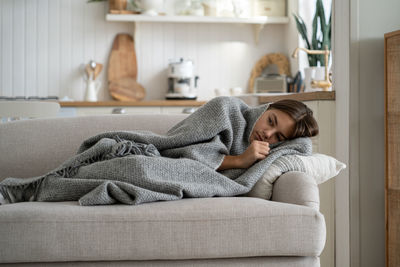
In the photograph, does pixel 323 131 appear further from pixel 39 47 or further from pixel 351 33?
pixel 39 47

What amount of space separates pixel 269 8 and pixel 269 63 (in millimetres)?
476

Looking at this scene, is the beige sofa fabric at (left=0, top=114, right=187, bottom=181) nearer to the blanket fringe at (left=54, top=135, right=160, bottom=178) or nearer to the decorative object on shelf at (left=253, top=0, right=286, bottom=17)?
the blanket fringe at (left=54, top=135, right=160, bottom=178)

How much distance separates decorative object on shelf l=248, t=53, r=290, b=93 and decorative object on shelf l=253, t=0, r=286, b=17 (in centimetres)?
36

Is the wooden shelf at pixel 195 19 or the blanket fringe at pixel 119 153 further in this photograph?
the wooden shelf at pixel 195 19

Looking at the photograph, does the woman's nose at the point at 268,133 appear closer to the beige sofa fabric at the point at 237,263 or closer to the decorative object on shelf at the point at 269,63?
the beige sofa fabric at the point at 237,263

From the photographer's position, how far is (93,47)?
15.4 ft

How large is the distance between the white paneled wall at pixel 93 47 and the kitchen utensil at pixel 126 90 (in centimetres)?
8

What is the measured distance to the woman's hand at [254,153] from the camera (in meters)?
1.91

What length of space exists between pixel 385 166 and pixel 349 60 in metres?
0.50

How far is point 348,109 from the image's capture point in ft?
8.04

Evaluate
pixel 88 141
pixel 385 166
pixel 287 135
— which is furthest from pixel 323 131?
pixel 88 141

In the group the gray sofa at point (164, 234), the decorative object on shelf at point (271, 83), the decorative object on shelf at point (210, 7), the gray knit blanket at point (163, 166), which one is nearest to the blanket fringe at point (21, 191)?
the gray knit blanket at point (163, 166)

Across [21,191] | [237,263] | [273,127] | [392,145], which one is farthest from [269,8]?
[237,263]

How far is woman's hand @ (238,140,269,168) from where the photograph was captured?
1913 millimetres
